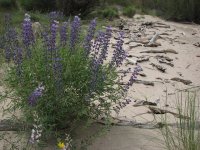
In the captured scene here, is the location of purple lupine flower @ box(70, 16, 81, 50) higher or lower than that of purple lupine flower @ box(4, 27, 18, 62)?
higher

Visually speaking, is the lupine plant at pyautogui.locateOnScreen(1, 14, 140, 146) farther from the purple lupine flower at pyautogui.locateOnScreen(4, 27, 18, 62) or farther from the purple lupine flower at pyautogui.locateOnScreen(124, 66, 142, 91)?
the purple lupine flower at pyautogui.locateOnScreen(4, 27, 18, 62)

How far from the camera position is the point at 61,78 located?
3.84 m

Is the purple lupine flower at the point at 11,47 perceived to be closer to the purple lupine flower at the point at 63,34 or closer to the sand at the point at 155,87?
the purple lupine flower at the point at 63,34

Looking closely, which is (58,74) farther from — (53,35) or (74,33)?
(74,33)

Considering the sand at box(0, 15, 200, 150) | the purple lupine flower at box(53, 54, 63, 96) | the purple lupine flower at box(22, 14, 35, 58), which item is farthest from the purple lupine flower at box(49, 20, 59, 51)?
the sand at box(0, 15, 200, 150)

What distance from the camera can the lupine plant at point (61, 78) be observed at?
386 cm

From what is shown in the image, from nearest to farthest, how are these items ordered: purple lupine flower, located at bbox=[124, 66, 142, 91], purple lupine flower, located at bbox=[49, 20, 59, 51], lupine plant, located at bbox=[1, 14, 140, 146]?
purple lupine flower, located at bbox=[49, 20, 59, 51] < lupine plant, located at bbox=[1, 14, 140, 146] < purple lupine flower, located at bbox=[124, 66, 142, 91]

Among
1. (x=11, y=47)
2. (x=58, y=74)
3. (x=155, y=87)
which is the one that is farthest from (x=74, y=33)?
(x=155, y=87)

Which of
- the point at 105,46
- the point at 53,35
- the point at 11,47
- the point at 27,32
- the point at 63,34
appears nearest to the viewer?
the point at 53,35

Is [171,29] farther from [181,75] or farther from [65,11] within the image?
[181,75]

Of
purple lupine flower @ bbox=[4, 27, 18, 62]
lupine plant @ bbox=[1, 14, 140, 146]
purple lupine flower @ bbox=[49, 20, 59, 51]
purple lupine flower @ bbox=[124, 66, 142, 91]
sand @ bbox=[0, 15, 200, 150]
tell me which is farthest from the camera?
purple lupine flower @ bbox=[4, 27, 18, 62]

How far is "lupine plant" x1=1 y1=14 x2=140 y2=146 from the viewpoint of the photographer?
3.86 m

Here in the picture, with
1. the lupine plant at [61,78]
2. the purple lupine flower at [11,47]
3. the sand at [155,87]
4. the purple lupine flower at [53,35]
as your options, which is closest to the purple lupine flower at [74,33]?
the lupine plant at [61,78]

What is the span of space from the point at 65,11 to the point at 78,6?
404mm
